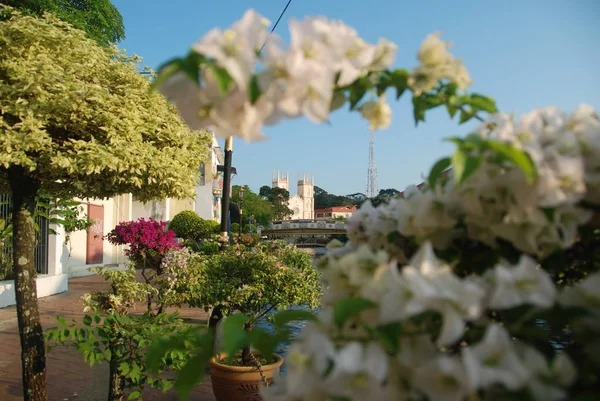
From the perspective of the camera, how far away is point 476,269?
2.39 feet

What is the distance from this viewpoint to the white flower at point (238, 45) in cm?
61

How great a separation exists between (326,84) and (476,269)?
0.38 metres

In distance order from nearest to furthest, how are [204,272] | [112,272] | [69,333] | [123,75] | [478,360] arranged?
[478,360]
[69,333]
[123,75]
[112,272]
[204,272]

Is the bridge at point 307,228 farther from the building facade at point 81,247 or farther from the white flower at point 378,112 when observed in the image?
the white flower at point 378,112

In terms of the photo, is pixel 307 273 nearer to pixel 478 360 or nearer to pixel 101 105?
pixel 101 105

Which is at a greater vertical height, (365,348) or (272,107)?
(272,107)

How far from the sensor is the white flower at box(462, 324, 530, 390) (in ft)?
1.67

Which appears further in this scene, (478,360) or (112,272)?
(112,272)

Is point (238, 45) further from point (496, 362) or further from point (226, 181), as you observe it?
point (226, 181)

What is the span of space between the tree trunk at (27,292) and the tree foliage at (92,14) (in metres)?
7.57

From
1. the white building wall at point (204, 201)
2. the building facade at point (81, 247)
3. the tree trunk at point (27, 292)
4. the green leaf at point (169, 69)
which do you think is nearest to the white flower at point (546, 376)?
the green leaf at point (169, 69)

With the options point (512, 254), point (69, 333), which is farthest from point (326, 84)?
point (69, 333)

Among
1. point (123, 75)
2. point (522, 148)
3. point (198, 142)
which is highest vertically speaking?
point (123, 75)

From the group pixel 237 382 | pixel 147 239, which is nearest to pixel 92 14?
pixel 147 239
